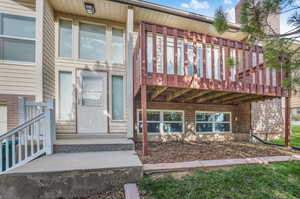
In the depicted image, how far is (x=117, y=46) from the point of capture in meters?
5.54

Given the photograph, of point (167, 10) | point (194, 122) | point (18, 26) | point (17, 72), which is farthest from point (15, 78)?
point (194, 122)

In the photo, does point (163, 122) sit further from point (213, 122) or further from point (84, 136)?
point (84, 136)

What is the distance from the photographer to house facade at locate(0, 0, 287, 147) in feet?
12.9

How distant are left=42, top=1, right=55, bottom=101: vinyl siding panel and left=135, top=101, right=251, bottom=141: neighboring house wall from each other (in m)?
2.93

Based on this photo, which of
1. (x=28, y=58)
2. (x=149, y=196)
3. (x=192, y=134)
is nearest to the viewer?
(x=149, y=196)

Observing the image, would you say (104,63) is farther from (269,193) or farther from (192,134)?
(269,193)

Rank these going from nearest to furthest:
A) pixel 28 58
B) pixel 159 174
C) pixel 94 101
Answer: pixel 159 174 < pixel 28 58 < pixel 94 101

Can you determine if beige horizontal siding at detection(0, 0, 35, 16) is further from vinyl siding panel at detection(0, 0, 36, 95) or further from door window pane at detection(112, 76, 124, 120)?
door window pane at detection(112, 76, 124, 120)

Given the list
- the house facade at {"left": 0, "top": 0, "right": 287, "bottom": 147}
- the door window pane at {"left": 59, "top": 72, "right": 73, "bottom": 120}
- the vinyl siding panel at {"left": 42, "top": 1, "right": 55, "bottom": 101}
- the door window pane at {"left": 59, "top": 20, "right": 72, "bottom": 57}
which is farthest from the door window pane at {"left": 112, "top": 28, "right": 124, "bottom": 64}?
the vinyl siding panel at {"left": 42, "top": 1, "right": 55, "bottom": 101}

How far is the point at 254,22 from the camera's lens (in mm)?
2838

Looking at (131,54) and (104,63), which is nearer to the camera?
(131,54)

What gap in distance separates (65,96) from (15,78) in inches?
53.3

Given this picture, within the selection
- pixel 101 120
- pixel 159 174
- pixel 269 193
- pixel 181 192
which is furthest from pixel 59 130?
pixel 269 193

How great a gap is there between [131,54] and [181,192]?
4.07 m
